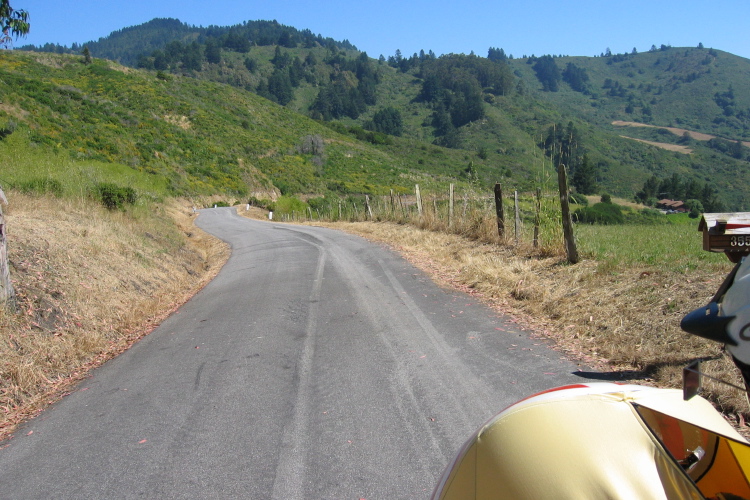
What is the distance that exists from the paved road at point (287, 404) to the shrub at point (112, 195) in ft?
26.5

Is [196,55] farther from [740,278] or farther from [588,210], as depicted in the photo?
[740,278]

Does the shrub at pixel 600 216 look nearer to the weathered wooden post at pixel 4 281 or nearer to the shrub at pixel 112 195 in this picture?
the shrub at pixel 112 195

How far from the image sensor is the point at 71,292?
7.86m

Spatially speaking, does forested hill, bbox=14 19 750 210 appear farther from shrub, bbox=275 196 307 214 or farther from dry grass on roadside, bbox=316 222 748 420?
dry grass on roadside, bbox=316 222 748 420

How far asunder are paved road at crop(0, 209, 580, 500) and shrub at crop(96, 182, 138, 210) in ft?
26.5

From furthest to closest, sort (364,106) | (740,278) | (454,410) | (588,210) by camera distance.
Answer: (364,106) < (588,210) < (454,410) < (740,278)

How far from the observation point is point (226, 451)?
4.01 meters

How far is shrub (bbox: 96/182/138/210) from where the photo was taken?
15.2 metres

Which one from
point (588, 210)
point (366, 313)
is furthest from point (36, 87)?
point (366, 313)

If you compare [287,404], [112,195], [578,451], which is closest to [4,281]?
[287,404]

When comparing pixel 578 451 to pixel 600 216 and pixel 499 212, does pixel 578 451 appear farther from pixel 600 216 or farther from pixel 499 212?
pixel 600 216

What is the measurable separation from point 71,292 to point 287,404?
4.77 meters

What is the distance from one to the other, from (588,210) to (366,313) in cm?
1902

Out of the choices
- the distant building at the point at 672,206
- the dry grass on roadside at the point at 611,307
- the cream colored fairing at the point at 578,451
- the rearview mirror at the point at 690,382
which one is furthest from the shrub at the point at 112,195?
the distant building at the point at 672,206
